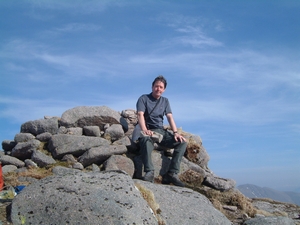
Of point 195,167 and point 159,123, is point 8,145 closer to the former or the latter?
point 159,123

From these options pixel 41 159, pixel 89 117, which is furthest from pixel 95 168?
pixel 89 117

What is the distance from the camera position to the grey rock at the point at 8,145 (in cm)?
1377

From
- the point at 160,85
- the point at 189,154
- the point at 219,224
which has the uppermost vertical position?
the point at 160,85

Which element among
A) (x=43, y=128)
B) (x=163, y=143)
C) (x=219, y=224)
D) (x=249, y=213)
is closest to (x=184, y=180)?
(x=163, y=143)

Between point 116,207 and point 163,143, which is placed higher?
point 163,143

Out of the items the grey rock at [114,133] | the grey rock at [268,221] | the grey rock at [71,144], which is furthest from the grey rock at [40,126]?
the grey rock at [268,221]

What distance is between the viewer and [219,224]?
25.9ft

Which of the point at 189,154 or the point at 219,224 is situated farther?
the point at 189,154

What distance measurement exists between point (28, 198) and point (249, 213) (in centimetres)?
675

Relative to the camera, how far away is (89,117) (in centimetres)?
1388

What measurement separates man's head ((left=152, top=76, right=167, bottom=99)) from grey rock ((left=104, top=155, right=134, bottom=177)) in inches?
93.6

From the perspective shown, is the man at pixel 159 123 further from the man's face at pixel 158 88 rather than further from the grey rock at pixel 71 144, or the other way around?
the grey rock at pixel 71 144

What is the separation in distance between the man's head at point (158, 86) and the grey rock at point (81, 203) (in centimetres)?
502

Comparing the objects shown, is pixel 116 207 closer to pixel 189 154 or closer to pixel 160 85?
pixel 160 85
